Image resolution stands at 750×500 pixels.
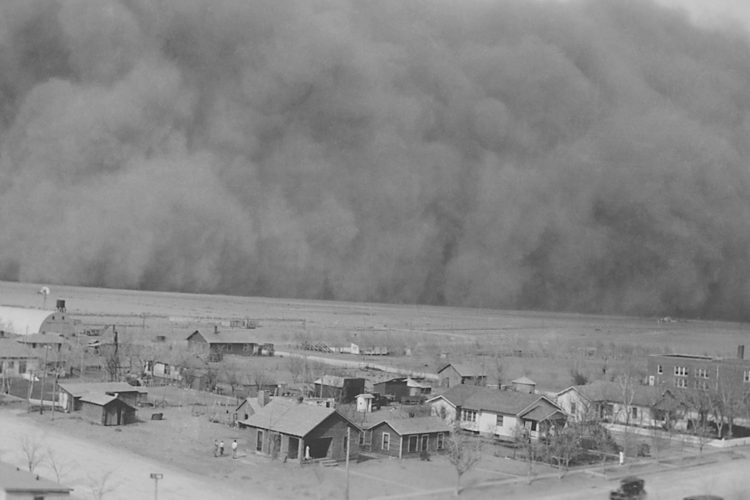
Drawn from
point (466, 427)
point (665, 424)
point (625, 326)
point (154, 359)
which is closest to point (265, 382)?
point (154, 359)

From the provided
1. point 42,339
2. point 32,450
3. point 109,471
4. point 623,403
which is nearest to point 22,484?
point 109,471

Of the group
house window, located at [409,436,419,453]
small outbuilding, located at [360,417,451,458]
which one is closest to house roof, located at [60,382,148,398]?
small outbuilding, located at [360,417,451,458]

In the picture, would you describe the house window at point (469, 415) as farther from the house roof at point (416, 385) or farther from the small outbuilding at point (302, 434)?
the house roof at point (416, 385)

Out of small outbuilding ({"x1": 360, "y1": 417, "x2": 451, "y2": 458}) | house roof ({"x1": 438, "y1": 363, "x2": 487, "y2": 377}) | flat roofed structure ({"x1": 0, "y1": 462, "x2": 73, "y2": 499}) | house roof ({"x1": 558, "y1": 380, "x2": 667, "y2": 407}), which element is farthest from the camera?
house roof ({"x1": 438, "y1": 363, "x2": 487, "y2": 377})

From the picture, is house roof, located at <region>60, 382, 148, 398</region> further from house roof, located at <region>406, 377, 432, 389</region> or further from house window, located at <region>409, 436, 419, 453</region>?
house roof, located at <region>406, 377, 432, 389</region>

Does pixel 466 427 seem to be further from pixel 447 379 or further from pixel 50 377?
pixel 50 377

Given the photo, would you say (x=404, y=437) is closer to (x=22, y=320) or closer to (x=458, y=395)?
(x=458, y=395)

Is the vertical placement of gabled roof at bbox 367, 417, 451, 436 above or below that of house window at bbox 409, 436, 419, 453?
above

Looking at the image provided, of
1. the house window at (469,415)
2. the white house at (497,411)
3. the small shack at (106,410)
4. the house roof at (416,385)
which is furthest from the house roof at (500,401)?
the small shack at (106,410)
